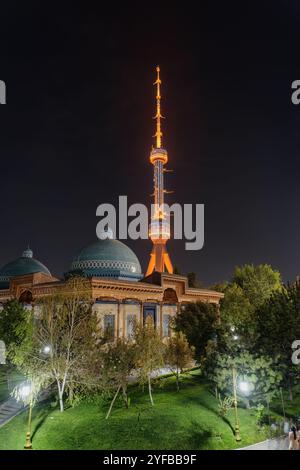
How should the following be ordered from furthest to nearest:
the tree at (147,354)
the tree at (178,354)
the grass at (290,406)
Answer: the tree at (178,354) → the tree at (147,354) → the grass at (290,406)

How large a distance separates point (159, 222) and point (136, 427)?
150 feet

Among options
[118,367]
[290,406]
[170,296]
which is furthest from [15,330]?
[170,296]

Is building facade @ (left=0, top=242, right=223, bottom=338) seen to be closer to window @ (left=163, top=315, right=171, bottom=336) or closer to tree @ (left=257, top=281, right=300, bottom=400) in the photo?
window @ (left=163, top=315, right=171, bottom=336)

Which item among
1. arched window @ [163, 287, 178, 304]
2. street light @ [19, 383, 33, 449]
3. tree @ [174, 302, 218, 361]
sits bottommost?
street light @ [19, 383, 33, 449]

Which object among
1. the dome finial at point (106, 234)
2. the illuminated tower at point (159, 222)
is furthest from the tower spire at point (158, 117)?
the dome finial at point (106, 234)

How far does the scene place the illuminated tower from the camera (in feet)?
207

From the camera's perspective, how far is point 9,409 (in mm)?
23688

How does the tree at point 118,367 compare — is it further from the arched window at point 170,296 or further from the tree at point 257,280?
the tree at point 257,280

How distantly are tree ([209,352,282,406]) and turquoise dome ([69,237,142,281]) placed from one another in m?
23.8

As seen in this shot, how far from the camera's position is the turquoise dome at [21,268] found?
162ft

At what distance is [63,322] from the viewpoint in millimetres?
24734

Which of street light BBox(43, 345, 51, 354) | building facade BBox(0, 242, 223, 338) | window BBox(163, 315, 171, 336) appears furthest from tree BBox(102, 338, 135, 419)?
window BBox(163, 315, 171, 336)

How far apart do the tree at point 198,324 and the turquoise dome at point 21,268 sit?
66.9 ft
